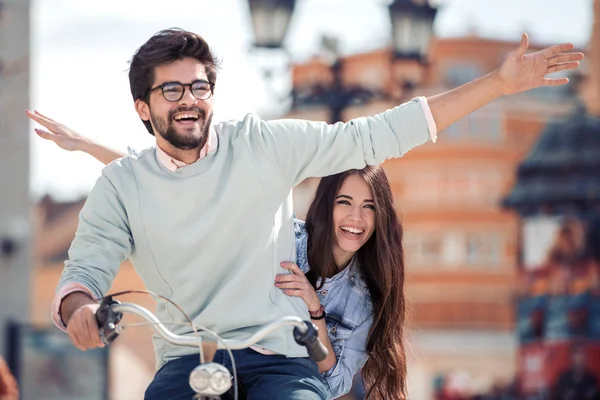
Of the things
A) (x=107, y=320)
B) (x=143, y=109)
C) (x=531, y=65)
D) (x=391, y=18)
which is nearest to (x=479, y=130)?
(x=391, y=18)

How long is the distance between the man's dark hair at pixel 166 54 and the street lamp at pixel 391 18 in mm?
8339

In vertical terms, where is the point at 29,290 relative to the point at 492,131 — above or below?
below

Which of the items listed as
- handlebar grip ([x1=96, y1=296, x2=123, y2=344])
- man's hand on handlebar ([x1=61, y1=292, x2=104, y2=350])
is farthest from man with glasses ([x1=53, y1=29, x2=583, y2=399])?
handlebar grip ([x1=96, y1=296, x2=123, y2=344])

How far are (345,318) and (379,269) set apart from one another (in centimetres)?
24

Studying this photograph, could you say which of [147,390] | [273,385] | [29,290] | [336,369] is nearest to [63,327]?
[147,390]

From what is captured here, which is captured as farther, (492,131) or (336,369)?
(492,131)

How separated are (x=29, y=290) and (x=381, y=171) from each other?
15442 millimetres

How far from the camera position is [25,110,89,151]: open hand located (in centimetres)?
557

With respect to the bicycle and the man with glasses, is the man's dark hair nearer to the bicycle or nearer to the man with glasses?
the man with glasses

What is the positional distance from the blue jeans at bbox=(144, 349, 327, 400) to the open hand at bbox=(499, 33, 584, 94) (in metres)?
1.18

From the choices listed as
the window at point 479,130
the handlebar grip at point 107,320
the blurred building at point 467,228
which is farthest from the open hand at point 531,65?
the window at point 479,130

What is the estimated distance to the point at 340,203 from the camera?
560 cm

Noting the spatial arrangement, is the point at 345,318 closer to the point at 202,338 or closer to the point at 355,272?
the point at 355,272

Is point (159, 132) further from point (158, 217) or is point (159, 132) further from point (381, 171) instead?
point (381, 171)
